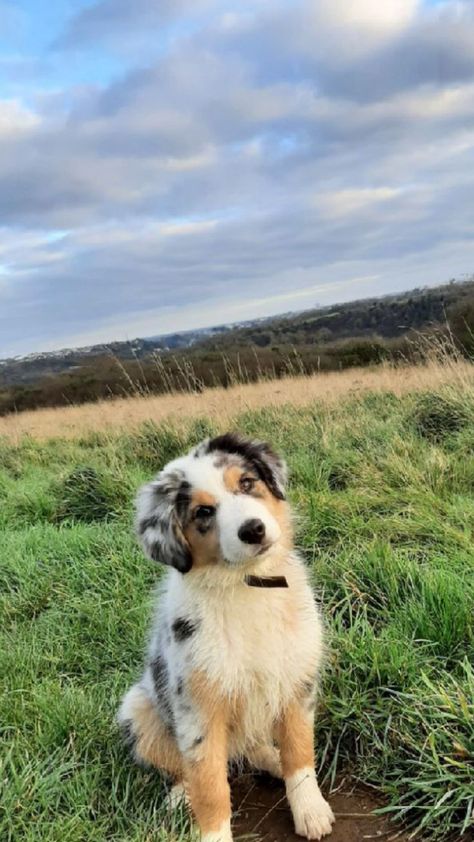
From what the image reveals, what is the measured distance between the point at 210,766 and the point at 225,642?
1.43ft

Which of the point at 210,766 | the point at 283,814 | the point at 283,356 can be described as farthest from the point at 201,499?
the point at 283,356

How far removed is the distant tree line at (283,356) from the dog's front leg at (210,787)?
299 inches

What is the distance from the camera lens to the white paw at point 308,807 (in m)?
2.58

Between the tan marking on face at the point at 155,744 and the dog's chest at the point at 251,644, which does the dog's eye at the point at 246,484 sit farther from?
the tan marking on face at the point at 155,744

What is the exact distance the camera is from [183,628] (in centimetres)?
268

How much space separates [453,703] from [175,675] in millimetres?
1087

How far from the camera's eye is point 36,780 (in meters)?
2.60

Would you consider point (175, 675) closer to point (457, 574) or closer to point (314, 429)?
point (457, 574)

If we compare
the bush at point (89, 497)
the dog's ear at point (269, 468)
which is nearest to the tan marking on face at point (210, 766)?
the dog's ear at point (269, 468)

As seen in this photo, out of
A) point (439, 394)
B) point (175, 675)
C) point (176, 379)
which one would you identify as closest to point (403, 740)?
point (175, 675)

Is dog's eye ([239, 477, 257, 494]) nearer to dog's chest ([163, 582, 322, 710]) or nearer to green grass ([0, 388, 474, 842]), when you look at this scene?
dog's chest ([163, 582, 322, 710])

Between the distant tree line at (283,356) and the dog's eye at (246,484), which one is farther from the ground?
the dog's eye at (246,484)

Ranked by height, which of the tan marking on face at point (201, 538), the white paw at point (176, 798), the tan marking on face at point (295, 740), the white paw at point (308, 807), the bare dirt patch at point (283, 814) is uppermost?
the tan marking on face at point (201, 538)

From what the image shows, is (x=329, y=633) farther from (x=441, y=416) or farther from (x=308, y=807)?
(x=441, y=416)
